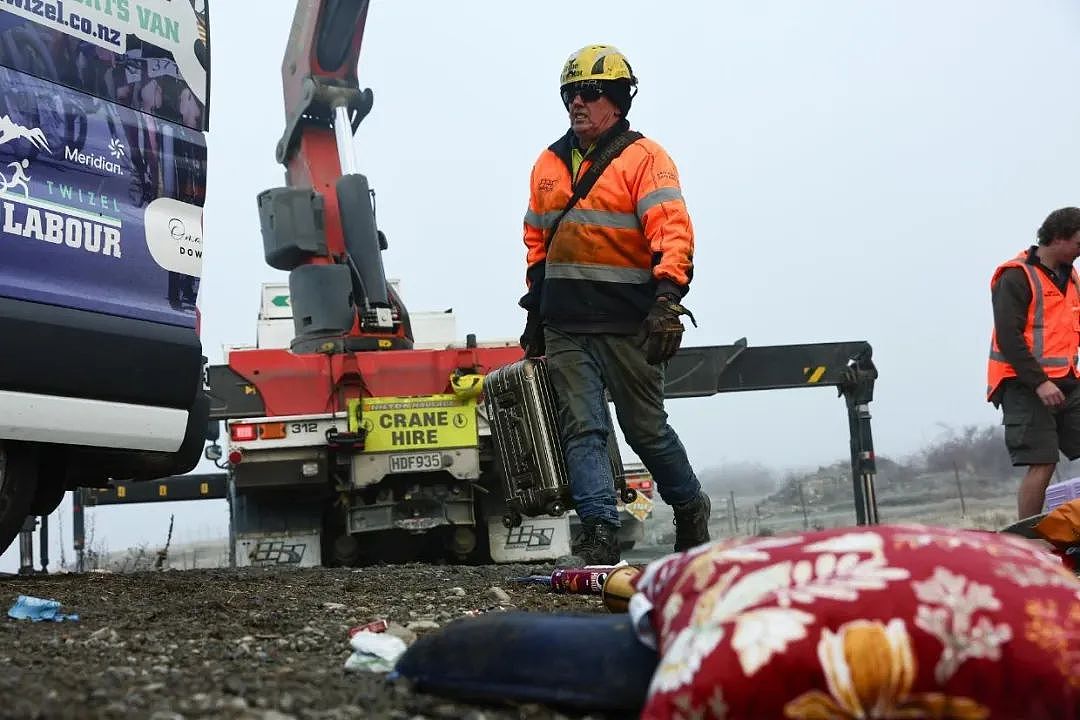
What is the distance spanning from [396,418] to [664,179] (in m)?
4.99

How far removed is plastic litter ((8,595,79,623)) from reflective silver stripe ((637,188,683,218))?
2606mm

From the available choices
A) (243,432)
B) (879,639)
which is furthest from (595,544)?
(243,432)

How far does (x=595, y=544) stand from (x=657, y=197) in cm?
141

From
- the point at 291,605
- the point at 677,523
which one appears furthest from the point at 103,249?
the point at 677,523

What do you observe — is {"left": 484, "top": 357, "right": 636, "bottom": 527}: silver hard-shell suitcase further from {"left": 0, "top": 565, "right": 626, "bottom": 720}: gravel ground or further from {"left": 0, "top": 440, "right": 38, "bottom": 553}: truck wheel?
{"left": 0, "top": 440, "right": 38, "bottom": 553}: truck wheel

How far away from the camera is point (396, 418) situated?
966 centimetres

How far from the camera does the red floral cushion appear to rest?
1.82m

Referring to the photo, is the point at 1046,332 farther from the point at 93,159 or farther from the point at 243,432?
the point at 243,432

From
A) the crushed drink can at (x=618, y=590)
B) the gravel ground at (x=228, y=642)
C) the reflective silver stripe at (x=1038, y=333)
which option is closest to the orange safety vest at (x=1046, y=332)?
the reflective silver stripe at (x=1038, y=333)

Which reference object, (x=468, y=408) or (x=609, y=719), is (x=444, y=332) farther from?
(x=609, y=719)

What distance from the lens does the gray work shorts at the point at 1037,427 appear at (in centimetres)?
600

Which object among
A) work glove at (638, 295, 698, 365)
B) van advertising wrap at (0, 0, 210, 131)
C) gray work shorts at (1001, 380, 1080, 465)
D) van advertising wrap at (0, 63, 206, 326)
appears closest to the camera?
van advertising wrap at (0, 63, 206, 326)

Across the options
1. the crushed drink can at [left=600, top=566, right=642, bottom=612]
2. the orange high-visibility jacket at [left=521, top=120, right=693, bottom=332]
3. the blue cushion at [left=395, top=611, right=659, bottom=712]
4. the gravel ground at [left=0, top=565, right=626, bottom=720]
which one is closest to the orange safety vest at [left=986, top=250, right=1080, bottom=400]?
the orange high-visibility jacket at [left=521, top=120, right=693, bottom=332]

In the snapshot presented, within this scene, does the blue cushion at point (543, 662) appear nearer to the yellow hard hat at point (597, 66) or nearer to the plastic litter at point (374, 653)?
the plastic litter at point (374, 653)
